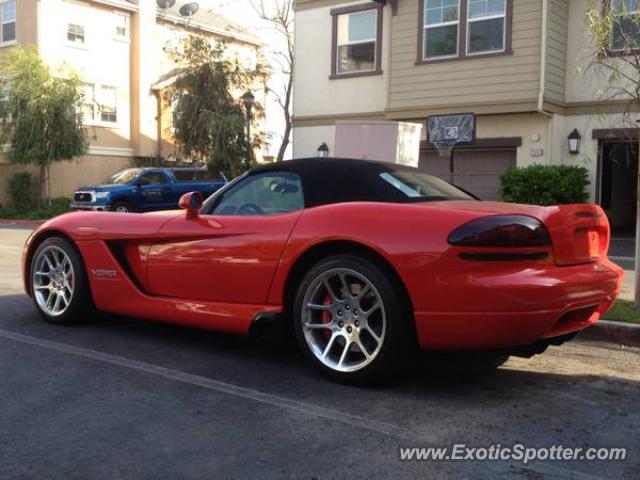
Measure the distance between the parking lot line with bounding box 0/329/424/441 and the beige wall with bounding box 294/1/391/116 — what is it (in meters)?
12.8

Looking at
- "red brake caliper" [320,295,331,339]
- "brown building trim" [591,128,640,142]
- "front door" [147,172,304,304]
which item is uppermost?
"brown building trim" [591,128,640,142]

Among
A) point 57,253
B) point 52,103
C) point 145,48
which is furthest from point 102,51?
point 57,253

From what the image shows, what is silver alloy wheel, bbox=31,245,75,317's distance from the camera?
541 centimetres

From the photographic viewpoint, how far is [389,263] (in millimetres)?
3848

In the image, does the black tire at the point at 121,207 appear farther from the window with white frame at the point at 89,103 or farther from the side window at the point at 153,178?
the window with white frame at the point at 89,103

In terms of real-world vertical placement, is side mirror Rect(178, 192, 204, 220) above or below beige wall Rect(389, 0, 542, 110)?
below

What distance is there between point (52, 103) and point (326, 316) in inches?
784

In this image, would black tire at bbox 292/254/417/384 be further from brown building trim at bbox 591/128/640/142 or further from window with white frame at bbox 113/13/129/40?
window with white frame at bbox 113/13/129/40

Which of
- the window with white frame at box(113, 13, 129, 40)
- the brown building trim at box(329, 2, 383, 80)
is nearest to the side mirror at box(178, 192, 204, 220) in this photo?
the brown building trim at box(329, 2, 383, 80)

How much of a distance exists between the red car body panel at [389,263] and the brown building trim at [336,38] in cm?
1244

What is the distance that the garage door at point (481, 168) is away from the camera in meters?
15.1

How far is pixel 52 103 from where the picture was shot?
2155 centimetres

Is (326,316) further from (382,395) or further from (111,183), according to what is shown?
(111,183)

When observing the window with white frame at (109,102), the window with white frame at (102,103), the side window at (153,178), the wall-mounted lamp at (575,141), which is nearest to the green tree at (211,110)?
the side window at (153,178)
